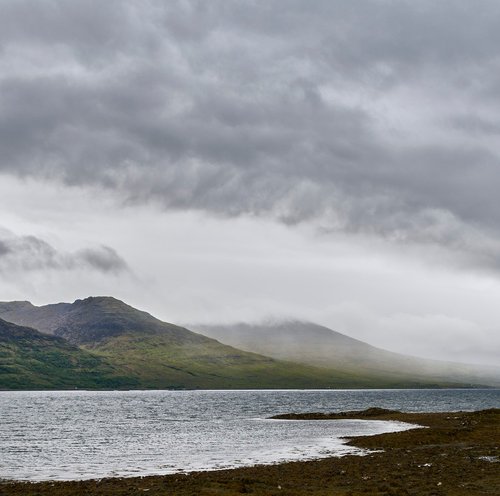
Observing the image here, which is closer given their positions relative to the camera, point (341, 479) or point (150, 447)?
point (341, 479)

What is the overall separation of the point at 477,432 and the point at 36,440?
205ft

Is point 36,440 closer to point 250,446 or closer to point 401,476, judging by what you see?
point 250,446

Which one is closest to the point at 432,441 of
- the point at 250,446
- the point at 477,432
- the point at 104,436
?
the point at 477,432

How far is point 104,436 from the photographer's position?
329 ft

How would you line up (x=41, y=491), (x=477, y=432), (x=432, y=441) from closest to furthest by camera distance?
(x=41, y=491)
(x=432, y=441)
(x=477, y=432)

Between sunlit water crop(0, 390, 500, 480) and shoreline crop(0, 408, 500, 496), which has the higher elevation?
shoreline crop(0, 408, 500, 496)

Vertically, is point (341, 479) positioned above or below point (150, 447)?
above

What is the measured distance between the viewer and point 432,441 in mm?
79312

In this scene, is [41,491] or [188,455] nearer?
[41,491]

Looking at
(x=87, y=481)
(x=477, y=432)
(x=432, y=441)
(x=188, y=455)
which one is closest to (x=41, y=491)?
(x=87, y=481)

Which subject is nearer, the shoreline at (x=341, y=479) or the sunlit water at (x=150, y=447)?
the shoreline at (x=341, y=479)

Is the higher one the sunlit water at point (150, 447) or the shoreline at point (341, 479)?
the shoreline at point (341, 479)

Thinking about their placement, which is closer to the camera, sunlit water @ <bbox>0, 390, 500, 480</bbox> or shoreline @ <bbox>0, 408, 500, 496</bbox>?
shoreline @ <bbox>0, 408, 500, 496</bbox>

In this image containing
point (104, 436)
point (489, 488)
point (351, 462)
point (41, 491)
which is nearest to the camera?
point (489, 488)
